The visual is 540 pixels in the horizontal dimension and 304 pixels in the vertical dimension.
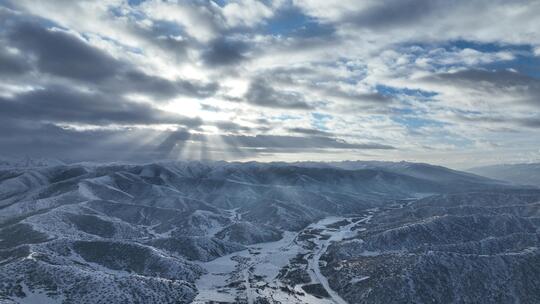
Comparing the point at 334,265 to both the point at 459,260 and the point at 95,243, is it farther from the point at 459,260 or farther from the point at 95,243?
the point at 95,243

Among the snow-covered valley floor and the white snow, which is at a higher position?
the white snow

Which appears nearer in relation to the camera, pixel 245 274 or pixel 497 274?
pixel 497 274

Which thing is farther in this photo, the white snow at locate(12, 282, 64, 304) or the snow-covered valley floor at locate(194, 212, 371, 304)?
the snow-covered valley floor at locate(194, 212, 371, 304)

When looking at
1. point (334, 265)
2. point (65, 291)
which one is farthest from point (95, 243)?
point (334, 265)

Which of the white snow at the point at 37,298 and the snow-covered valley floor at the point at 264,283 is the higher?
the white snow at the point at 37,298

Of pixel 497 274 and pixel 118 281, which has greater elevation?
pixel 497 274

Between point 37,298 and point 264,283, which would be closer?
point 37,298

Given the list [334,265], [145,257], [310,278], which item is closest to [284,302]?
[310,278]

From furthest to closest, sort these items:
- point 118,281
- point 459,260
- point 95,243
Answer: point 95,243 → point 459,260 → point 118,281

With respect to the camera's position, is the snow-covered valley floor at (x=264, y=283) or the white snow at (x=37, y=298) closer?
the white snow at (x=37, y=298)

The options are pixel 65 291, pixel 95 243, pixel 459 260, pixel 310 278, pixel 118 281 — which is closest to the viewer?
pixel 65 291

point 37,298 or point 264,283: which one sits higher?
point 37,298
